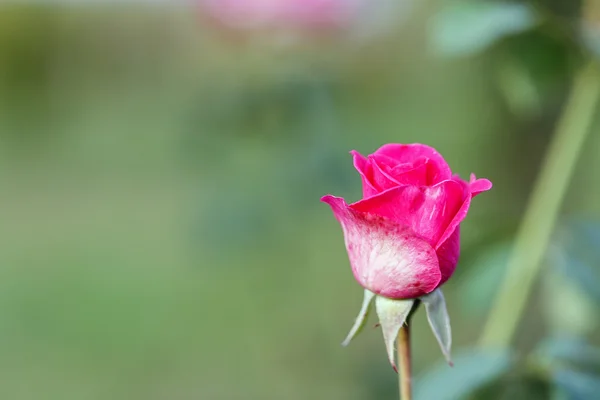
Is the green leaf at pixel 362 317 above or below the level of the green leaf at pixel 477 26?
below

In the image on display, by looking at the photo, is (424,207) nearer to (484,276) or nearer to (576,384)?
(576,384)

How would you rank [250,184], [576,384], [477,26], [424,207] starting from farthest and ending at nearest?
[250,184], [477,26], [576,384], [424,207]

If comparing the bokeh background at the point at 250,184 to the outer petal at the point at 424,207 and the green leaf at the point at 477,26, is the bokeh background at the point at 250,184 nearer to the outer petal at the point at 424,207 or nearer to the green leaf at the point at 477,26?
the green leaf at the point at 477,26

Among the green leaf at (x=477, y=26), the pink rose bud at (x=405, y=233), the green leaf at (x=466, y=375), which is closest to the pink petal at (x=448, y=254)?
the pink rose bud at (x=405, y=233)

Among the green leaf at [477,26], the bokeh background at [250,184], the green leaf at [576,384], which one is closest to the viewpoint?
the green leaf at [576,384]

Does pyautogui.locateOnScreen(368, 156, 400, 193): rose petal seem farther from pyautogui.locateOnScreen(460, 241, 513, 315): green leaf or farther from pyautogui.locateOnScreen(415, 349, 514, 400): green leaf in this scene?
pyautogui.locateOnScreen(460, 241, 513, 315): green leaf

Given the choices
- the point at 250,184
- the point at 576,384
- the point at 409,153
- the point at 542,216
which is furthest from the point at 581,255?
the point at 250,184

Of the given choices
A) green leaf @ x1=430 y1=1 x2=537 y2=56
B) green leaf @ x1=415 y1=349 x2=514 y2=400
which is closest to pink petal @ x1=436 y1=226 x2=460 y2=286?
green leaf @ x1=415 y1=349 x2=514 y2=400
